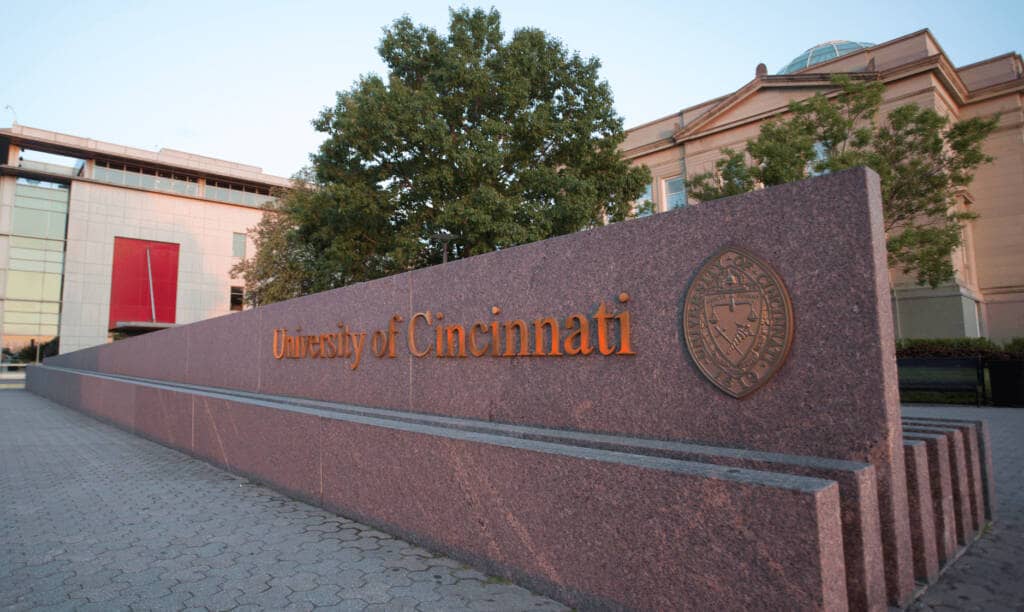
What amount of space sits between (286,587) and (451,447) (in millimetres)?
1304

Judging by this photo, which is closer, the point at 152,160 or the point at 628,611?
the point at 628,611

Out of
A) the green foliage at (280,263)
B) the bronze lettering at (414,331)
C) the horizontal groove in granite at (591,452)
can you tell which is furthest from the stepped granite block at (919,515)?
the green foliage at (280,263)

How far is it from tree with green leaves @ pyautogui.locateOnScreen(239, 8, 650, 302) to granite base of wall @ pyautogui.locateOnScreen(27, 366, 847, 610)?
40.5 ft

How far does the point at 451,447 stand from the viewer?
12.7 ft

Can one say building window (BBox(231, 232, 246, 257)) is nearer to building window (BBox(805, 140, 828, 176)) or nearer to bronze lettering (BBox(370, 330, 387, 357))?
building window (BBox(805, 140, 828, 176))

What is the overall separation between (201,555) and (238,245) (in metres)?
51.5

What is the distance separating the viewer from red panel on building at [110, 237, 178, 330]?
43.8 m

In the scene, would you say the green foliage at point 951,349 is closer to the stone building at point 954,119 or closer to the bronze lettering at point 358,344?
the stone building at point 954,119

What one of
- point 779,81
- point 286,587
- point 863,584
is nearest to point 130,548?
point 286,587

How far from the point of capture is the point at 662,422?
361 centimetres

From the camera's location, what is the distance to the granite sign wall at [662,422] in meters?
2.53

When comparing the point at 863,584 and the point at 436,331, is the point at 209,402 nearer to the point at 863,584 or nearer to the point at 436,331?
the point at 436,331

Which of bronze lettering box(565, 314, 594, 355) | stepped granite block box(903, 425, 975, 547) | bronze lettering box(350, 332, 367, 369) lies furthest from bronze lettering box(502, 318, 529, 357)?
stepped granite block box(903, 425, 975, 547)

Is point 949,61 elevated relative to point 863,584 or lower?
elevated
